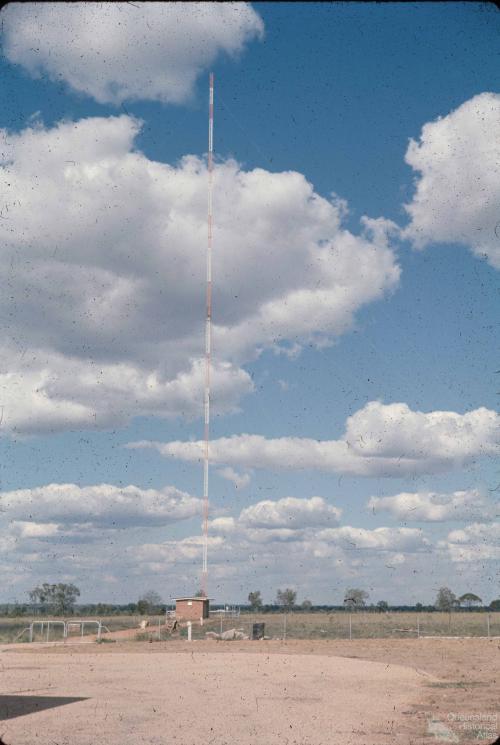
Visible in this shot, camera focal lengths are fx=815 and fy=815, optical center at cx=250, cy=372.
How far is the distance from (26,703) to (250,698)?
5.97 meters

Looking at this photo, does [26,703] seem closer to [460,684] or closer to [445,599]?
[460,684]

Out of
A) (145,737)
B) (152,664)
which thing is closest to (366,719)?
(145,737)

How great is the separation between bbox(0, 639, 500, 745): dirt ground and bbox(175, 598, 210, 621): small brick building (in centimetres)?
2179

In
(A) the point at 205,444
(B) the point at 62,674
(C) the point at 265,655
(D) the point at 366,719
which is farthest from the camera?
(A) the point at 205,444

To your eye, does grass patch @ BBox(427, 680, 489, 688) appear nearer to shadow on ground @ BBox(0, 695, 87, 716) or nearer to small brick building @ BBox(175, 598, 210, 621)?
shadow on ground @ BBox(0, 695, 87, 716)

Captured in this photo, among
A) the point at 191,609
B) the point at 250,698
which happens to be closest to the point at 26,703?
the point at 250,698

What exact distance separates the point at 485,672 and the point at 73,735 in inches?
747

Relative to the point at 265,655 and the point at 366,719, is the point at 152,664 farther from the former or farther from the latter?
the point at 366,719

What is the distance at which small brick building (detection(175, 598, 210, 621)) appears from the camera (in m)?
61.8

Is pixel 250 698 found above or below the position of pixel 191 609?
below

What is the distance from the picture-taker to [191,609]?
62125mm

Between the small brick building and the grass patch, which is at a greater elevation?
the small brick building

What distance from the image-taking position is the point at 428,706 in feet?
70.6

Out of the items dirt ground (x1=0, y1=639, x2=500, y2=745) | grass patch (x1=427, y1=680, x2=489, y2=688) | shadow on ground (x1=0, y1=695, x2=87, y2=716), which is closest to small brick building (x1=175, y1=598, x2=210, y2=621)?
dirt ground (x1=0, y1=639, x2=500, y2=745)
